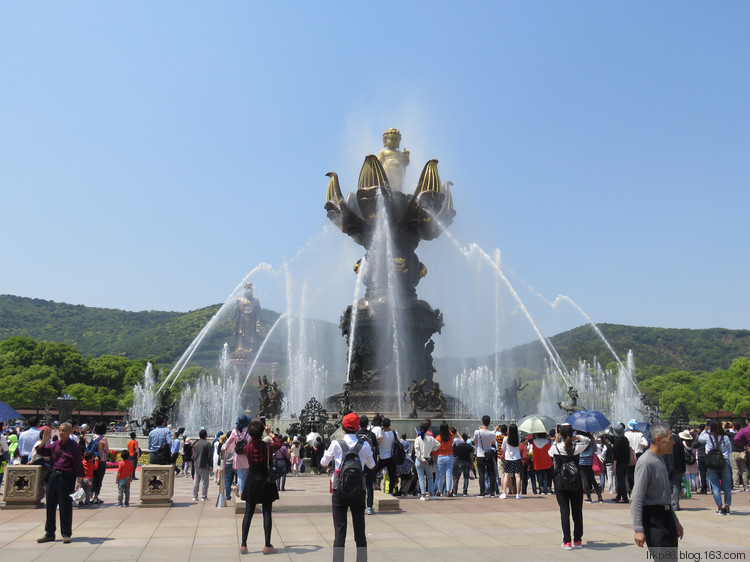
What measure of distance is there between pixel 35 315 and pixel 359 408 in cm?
17512

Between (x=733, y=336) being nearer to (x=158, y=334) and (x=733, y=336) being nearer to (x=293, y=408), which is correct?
(x=158, y=334)

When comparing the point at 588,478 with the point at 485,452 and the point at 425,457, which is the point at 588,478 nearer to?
the point at 485,452

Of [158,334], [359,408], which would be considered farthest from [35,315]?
[359,408]

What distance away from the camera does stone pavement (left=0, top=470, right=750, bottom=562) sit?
865 centimetres

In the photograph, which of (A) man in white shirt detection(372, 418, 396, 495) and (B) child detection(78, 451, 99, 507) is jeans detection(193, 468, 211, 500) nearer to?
(B) child detection(78, 451, 99, 507)

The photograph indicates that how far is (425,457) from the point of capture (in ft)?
49.4

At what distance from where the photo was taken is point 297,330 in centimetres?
4494

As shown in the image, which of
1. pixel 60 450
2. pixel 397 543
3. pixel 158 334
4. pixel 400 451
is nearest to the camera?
pixel 397 543

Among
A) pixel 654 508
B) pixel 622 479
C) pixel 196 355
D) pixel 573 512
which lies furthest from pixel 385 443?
pixel 196 355

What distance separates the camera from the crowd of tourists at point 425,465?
300 inches

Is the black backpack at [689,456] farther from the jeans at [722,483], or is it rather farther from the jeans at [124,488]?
the jeans at [124,488]

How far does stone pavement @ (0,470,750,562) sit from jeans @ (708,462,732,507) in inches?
14.8

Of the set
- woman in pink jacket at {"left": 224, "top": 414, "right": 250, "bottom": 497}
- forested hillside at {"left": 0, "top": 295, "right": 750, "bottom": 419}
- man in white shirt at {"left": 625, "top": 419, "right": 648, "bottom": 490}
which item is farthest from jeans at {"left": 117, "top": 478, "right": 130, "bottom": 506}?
forested hillside at {"left": 0, "top": 295, "right": 750, "bottom": 419}

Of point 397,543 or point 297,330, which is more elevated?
point 297,330
